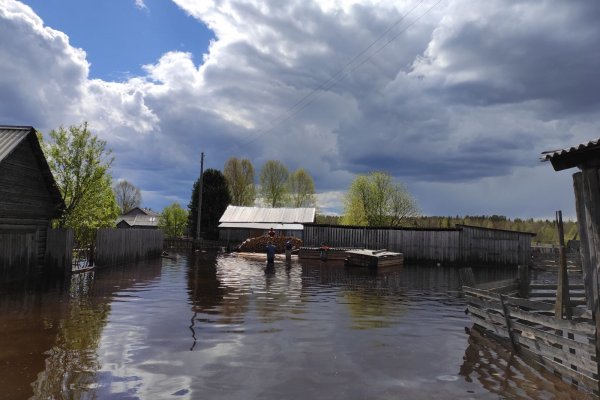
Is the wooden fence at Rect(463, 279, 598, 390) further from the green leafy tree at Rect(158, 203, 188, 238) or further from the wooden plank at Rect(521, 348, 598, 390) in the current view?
the green leafy tree at Rect(158, 203, 188, 238)

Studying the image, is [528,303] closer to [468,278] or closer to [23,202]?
[468,278]

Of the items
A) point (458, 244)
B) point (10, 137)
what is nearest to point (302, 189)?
point (458, 244)

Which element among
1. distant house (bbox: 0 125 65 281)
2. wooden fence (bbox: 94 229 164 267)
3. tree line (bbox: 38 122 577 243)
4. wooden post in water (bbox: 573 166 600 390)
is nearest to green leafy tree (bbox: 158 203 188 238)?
tree line (bbox: 38 122 577 243)

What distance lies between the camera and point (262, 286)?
68.7 feet

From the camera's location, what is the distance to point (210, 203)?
62781 millimetres

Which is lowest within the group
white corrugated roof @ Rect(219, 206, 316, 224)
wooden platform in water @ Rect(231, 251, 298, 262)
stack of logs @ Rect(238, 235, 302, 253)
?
wooden platform in water @ Rect(231, 251, 298, 262)

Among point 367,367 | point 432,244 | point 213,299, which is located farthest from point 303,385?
point 432,244

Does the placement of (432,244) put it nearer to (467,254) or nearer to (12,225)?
(467,254)

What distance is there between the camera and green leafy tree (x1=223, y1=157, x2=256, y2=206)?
7662 centimetres

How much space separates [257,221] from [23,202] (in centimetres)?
3639

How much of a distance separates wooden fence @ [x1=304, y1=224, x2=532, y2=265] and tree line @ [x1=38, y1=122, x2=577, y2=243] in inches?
464

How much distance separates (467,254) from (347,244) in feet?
34.8

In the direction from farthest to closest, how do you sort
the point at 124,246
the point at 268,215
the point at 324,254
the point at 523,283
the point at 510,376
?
the point at 268,215 < the point at 324,254 < the point at 124,246 < the point at 523,283 < the point at 510,376

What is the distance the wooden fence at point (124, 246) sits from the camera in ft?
86.2
